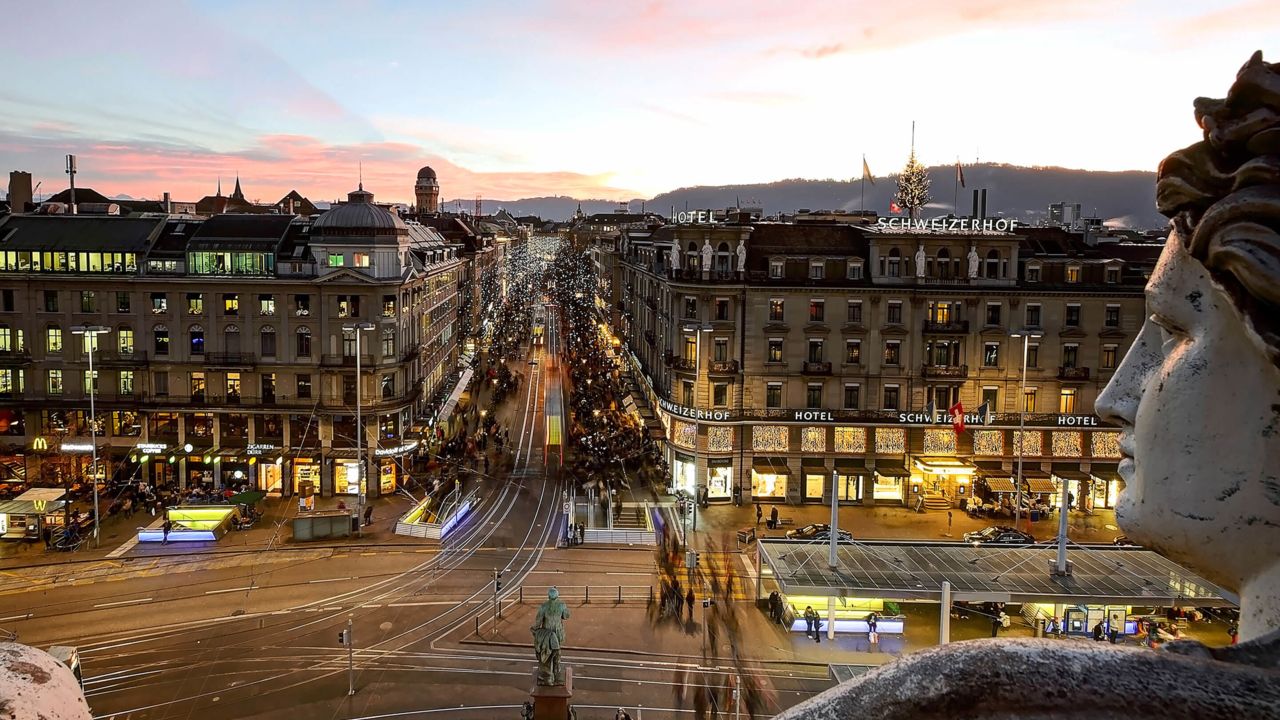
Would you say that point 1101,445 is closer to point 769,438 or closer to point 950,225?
point 950,225

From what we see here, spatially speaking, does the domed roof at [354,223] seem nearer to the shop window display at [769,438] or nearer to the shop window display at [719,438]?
the shop window display at [719,438]

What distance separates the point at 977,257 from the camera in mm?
61312

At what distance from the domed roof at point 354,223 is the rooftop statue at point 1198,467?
63.4 metres

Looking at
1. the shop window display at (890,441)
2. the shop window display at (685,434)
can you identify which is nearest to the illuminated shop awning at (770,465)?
the shop window display at (685,434)

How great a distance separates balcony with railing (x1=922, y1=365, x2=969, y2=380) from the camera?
199 feet

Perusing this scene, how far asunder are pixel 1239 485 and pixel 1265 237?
0.81m

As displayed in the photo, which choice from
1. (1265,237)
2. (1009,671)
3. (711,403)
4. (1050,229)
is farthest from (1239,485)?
(1050,229)

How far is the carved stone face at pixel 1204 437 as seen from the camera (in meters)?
2.88

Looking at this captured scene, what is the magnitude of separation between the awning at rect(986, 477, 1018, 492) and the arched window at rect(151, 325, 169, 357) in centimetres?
5604

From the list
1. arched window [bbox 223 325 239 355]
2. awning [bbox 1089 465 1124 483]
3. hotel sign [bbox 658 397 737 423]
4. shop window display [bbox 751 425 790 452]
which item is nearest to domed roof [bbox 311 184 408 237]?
arched window [bbox 223 325 239 355]

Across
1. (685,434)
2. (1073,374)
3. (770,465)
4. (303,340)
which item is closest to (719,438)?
(685,434)

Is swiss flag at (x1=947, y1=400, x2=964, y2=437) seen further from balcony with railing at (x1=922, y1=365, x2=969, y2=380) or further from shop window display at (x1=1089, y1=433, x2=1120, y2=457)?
shop window display at (x1=1089, y1=433, x2=1120, y2=457)

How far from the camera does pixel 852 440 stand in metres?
61.9

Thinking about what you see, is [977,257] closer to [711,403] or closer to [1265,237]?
[711,403]
